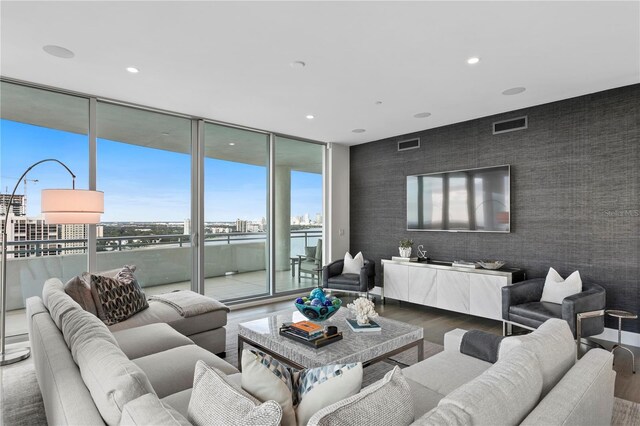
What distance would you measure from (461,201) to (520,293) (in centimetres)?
163

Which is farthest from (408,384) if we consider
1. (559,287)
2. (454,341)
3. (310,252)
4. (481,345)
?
(310,252)

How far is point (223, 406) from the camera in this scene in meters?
1.08

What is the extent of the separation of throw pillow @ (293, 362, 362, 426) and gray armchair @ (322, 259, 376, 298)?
156 inches

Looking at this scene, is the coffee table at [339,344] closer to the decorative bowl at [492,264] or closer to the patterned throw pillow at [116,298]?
the patterned throw pillow at [116,298]

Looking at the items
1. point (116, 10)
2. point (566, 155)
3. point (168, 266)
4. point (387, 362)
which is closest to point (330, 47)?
point (116, 10)

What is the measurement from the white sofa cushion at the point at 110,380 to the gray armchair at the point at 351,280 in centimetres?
403

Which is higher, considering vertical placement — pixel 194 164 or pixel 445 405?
pixel 194 164

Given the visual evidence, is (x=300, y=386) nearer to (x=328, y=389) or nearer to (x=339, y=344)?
(x=328, y=389)

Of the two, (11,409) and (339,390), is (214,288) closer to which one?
(11,409)

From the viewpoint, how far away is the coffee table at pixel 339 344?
238 cm

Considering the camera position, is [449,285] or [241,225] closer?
[449,285]

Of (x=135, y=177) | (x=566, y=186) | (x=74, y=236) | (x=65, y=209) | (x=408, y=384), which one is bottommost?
(x=408, y=384)

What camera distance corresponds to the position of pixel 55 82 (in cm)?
355

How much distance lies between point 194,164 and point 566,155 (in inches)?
181
